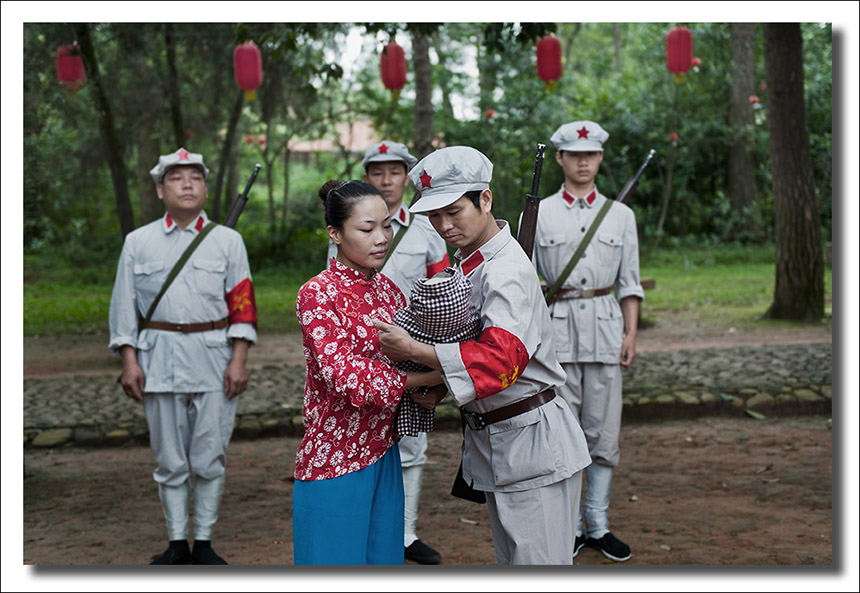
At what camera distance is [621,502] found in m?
4.55

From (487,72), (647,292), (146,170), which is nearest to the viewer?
(647,292)

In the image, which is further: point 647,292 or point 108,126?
point 647,292

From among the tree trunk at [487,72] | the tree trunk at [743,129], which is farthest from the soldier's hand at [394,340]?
the tree trunk at [743,129]

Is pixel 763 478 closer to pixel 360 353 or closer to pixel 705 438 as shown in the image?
pixel 705 438

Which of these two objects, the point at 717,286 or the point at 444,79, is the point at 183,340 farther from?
the point at 444,79

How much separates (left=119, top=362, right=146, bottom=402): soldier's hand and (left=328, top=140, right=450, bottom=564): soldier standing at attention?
1.11 metres

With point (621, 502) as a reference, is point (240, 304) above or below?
above

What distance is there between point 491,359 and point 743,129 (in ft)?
47.1

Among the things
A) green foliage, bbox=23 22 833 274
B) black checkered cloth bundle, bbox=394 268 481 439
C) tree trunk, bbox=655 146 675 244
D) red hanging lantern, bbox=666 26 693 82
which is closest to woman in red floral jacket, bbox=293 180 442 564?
black checkered cloth bundle, bbox=394 268 481 439

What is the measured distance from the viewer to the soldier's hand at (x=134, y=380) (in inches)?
144

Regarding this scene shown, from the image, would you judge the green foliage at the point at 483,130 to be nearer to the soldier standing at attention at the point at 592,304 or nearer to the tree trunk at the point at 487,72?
the tree trunk at the point at 487,72

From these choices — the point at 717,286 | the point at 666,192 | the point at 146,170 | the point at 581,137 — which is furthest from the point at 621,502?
the point at 666,192

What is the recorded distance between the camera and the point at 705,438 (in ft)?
18.8

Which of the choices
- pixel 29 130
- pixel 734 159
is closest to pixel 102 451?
pixel 29 130
